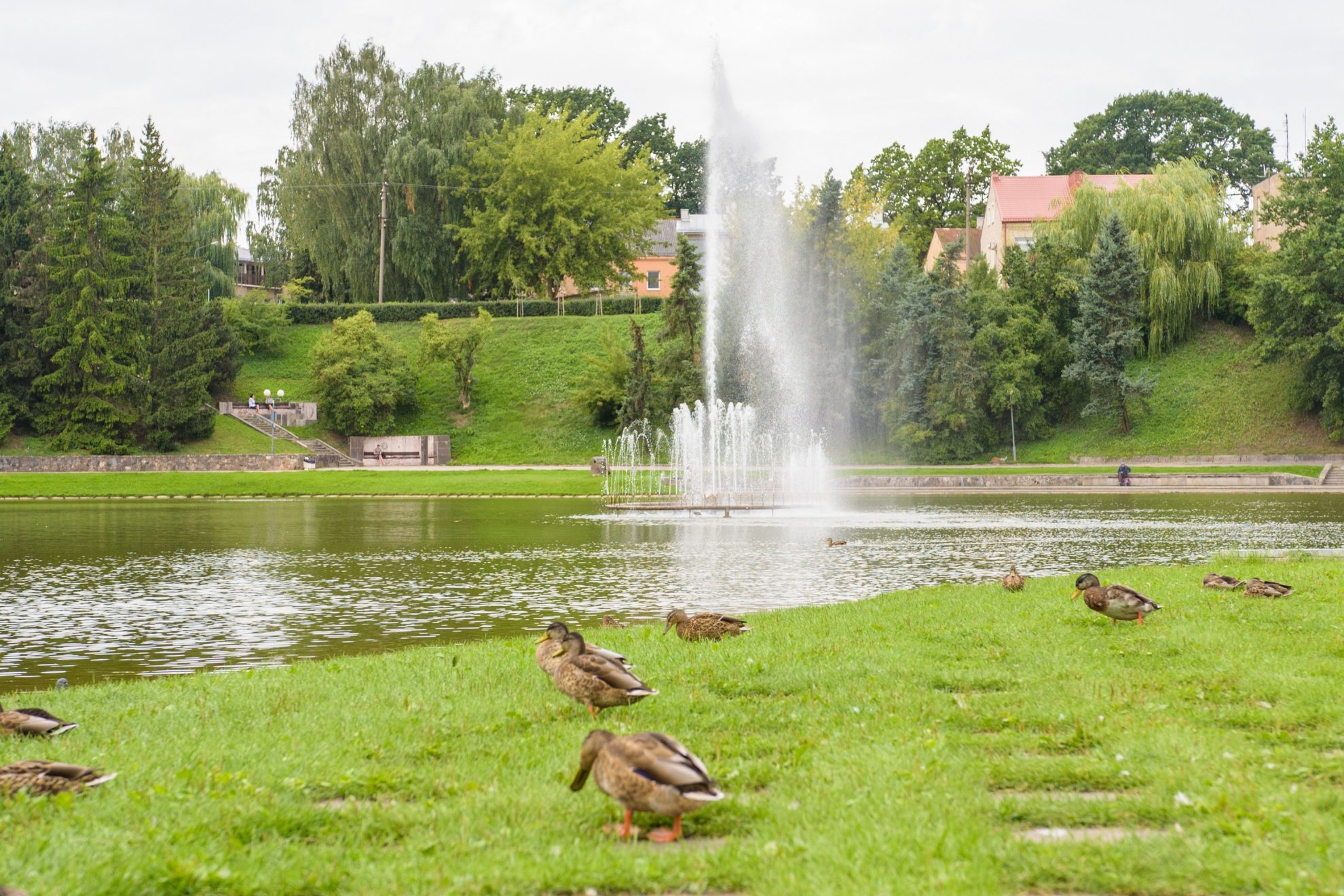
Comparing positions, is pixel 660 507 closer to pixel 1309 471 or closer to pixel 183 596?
pixel 183 596

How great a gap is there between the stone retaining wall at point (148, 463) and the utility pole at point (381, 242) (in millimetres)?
20588

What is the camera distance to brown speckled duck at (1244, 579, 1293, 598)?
476 inches

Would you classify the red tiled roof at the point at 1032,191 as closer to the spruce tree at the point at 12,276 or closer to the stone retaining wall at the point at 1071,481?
the stone retaining wall at the point at 1071,481

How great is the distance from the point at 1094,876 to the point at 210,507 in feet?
118

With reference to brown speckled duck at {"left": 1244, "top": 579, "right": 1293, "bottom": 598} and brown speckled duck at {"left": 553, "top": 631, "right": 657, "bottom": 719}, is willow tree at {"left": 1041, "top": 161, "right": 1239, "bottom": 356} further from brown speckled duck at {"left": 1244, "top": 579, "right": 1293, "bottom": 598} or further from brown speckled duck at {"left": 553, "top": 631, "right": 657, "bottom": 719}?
brown speckled duck at {"left": 553, "top": 631, "right": 657, "bottom": 719}

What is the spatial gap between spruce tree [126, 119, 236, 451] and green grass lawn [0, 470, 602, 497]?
795 cm

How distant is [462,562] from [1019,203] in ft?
220

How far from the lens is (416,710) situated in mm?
7680

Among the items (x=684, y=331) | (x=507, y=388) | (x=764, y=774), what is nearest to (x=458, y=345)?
(x=507, y=388)

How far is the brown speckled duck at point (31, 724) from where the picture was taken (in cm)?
700

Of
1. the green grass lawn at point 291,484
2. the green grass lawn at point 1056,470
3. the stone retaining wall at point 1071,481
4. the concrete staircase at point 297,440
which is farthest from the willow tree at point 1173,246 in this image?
the concrete staircase at point 297,440

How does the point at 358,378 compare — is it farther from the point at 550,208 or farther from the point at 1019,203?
the point at 1019,203

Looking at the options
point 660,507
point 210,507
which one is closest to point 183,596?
point 660,507

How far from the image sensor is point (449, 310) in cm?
6994
